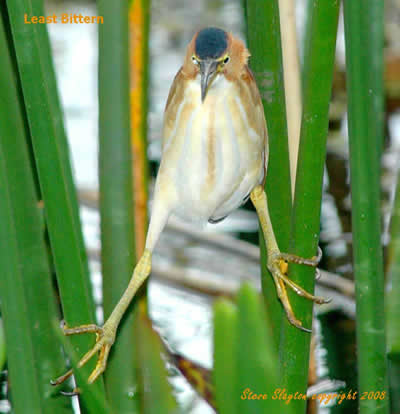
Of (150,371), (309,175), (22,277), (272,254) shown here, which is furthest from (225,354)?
(150,371)

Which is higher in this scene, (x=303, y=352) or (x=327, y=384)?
(x=303, y=352)

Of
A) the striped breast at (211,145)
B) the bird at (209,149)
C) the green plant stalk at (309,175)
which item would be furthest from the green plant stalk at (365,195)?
the striped breast at (211,145)

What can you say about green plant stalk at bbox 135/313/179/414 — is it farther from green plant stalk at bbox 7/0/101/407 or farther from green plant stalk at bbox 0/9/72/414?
green plant stalk at bbox 7/0/101/407

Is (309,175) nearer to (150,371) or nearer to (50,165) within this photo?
(50,165)

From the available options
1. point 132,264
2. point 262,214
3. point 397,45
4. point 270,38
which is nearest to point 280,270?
point 262,214

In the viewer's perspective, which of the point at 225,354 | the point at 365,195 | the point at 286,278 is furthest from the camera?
the point at 286,278

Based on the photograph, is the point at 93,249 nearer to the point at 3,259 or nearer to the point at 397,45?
the point at 3,259
